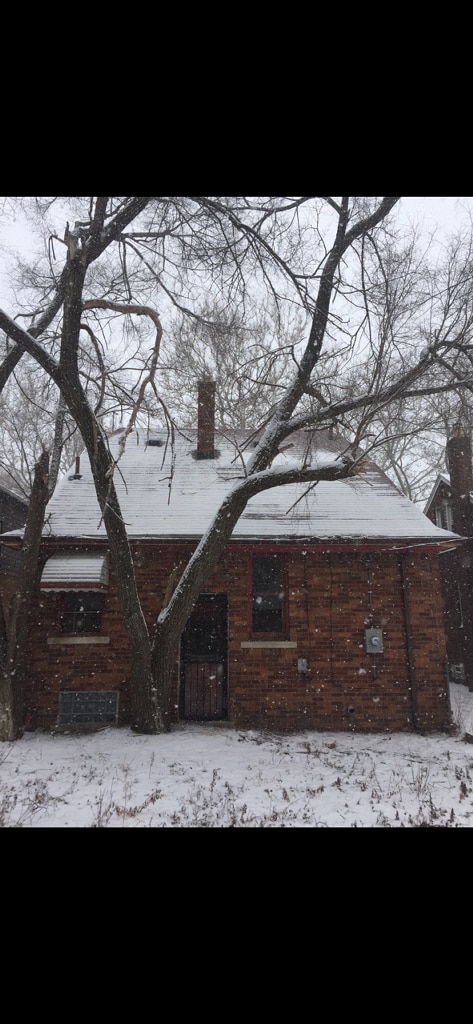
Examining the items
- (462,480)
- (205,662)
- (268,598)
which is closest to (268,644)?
(268,598)

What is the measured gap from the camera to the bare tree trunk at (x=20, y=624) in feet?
29.6

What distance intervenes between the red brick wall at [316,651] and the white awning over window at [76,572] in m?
0.75

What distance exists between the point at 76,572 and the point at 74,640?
1.37 meters

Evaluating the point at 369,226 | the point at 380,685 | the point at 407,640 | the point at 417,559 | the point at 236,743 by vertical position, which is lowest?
the point at 236,743

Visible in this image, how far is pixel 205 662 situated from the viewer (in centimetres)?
1080

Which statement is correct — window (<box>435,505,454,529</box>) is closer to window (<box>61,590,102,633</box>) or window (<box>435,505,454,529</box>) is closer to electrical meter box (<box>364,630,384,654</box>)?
electrical meter box (<box>364,630,384,654</box>)

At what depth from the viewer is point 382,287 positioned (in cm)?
814

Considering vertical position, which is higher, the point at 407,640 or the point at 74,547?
the point at 74,547

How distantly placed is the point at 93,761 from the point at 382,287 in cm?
794

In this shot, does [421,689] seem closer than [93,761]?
No

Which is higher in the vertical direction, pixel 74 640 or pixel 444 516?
pixel 444 516

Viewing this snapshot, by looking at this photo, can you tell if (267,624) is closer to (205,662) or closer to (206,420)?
(205,662)
